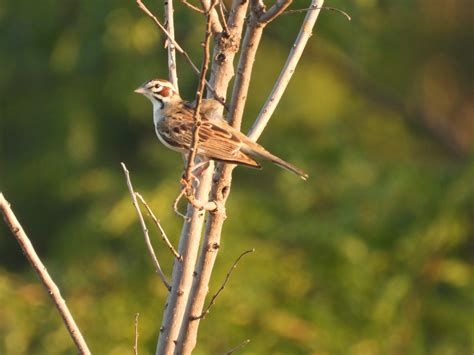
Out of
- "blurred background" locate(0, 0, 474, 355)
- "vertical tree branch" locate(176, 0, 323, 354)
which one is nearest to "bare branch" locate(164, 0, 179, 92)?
"vertical tree branch" locate(176, 0, 323, 354)

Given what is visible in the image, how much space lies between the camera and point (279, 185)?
11492mm

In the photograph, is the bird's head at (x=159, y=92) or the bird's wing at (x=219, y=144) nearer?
the bird's wing at (x=219, y=144)

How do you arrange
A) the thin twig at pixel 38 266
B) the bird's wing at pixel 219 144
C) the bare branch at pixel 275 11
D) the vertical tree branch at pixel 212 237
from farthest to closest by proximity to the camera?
the bird's wing at pixel 219 144 → the vertical tree branch at pixel 212 237 → the bare branch at pixel 275 11 → the thin twig at pixel 38 266

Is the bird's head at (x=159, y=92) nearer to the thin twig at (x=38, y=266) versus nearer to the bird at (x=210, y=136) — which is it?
the bird at (x=210, y=136)

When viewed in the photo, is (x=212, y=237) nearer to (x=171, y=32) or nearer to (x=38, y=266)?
(x=38, y=266)

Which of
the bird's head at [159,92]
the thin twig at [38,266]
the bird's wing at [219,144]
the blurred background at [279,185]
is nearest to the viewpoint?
the thin twig at [38,266]

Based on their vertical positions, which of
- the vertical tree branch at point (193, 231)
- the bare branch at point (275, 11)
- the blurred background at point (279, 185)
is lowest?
the blurred background at point (279, 185)

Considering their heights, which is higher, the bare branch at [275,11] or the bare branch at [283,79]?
the bare branch at [275,11]

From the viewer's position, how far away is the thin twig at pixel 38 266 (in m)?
3.42

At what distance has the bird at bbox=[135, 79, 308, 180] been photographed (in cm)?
416

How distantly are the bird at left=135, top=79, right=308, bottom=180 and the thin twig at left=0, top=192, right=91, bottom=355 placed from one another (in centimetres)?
76

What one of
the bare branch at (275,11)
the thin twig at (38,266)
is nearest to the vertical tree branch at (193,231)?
the bare branch at (275,11)

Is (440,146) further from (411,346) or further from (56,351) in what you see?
(56,351)

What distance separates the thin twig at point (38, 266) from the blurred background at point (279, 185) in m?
6.36
